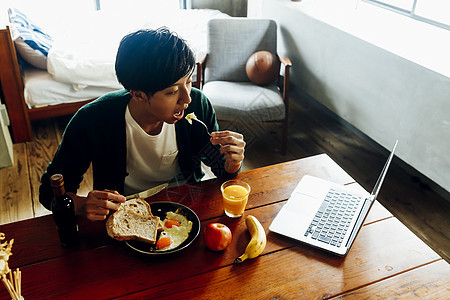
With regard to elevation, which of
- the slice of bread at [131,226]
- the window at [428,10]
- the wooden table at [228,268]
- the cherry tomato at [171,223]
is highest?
the window at [428,10]

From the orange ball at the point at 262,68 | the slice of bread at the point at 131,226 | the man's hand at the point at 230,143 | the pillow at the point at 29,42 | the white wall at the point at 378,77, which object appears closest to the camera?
the slice of bread at the point at 131,226

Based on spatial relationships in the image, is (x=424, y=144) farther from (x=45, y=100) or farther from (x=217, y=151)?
(x=45, y=100)

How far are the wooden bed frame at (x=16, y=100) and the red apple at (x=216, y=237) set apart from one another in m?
2.05

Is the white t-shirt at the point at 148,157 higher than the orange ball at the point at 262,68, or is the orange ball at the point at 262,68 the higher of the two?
the white t-shirt at the point at 148,157

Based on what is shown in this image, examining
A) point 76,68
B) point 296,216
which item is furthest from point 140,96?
point 76,68

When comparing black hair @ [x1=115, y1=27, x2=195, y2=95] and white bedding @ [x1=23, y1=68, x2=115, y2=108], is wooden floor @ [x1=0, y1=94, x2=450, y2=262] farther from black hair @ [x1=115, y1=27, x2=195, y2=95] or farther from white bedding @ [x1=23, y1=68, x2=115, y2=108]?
black hair @ [x1=115, y1=27, x2=195, y2=95]

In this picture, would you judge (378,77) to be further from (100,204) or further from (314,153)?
(100,204)

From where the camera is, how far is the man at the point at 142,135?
1.24m

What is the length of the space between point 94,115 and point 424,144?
1915 mm

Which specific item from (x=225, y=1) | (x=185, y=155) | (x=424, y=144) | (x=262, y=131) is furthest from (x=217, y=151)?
(x=225, y=1)

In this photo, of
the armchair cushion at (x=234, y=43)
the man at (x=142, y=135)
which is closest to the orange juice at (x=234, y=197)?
the man at (x=142, y=135)

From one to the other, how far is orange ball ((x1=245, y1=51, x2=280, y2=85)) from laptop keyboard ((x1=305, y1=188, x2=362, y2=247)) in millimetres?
1851

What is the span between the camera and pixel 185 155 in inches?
62.9

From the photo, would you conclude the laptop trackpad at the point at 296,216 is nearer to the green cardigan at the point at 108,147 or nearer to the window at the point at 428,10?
the green cardigan at the point at 108,147
